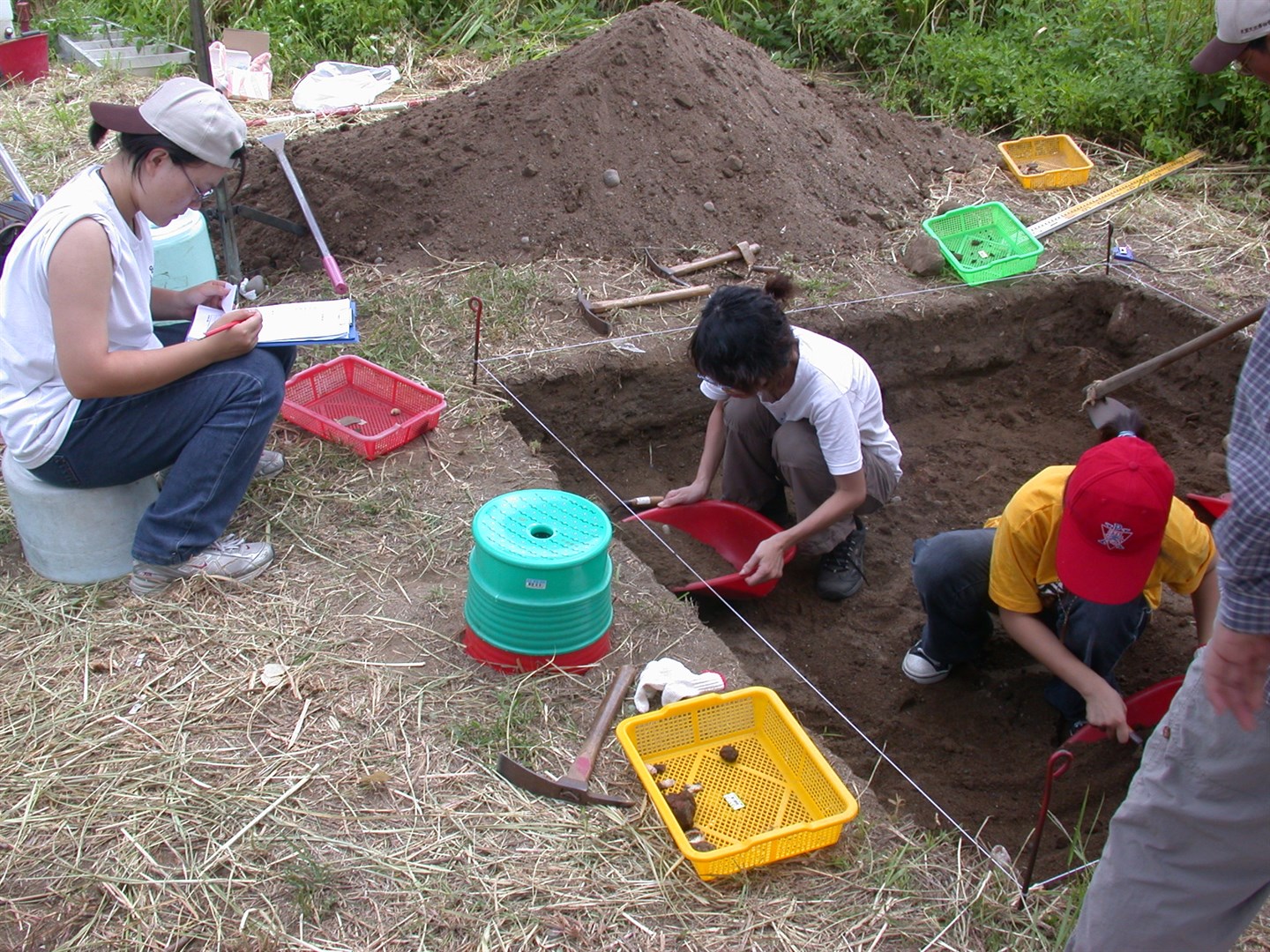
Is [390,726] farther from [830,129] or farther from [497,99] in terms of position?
[830,129]

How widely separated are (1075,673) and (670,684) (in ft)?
3.10

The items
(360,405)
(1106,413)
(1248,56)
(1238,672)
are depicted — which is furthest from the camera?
(360,405)

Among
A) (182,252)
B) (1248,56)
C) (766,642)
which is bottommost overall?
(766,642)

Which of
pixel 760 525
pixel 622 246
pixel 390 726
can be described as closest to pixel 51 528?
pixel 390 726

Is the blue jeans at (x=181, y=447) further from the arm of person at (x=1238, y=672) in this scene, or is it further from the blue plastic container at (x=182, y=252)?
the arm of person at (x=1238, y=672)

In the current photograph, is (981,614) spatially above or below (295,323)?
below

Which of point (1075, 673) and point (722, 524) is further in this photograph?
point (722, 524)

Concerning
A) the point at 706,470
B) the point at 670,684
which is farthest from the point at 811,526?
the point at 670,684

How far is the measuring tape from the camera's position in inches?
200

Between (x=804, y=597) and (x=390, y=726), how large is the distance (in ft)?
5.38

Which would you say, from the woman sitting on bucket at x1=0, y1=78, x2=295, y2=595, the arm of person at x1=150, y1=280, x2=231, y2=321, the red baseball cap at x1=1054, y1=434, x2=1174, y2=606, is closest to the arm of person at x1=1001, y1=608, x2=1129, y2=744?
the red baseball cap at x1=1054, y1=434, x2=1174, y2=606

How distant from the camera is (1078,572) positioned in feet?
7.37

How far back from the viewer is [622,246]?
476 cm

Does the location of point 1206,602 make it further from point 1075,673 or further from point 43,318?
point 43,318
